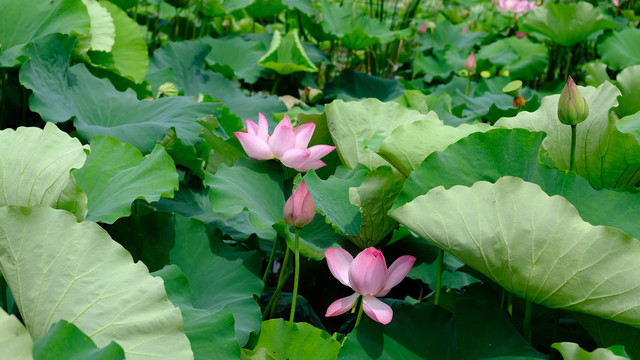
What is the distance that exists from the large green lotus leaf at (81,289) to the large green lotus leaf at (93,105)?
59 centimetres

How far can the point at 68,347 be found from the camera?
568mm

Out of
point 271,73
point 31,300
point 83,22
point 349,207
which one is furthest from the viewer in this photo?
point 271,73

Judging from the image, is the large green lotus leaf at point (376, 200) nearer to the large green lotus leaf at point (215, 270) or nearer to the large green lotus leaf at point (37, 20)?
the large green lotus leaf at point (215, 270)

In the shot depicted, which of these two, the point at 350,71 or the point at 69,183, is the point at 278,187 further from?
the point at 350,71

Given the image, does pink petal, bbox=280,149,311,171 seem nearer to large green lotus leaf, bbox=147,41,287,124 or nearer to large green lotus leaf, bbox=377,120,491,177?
large green lotus leaf, bbox=377,120,491,177

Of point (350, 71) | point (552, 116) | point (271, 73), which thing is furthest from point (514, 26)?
point (552, 116)

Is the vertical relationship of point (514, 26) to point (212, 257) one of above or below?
below

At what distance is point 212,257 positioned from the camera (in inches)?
39.6

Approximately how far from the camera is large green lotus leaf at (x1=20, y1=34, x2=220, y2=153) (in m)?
1.28

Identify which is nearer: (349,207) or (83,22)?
(349,207)

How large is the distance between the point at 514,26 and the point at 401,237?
2.64 m

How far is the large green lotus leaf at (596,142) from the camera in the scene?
0.94m

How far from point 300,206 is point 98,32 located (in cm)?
109

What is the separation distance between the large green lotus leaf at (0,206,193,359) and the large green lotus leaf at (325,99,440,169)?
547mm
